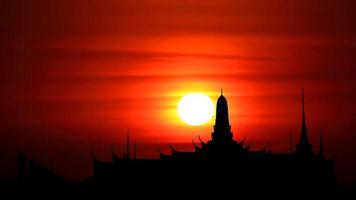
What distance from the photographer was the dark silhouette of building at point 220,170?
124 meters

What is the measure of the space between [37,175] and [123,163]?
43.0 ft

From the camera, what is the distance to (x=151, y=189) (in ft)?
414

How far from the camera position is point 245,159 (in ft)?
412

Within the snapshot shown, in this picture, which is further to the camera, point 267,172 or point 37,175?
point 37,175

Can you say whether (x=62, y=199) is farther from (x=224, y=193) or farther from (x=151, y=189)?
(x=224, y=193)

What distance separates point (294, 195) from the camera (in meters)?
124

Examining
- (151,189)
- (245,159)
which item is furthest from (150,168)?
(245,159)

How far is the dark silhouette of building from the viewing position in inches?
4877

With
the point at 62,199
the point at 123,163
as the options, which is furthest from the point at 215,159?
the point at 62,199

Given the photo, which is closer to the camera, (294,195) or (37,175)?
(294,195)

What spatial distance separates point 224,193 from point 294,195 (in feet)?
25.9

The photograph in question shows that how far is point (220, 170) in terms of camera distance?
12481 cm

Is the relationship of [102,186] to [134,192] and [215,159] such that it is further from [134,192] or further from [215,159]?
[215,159]

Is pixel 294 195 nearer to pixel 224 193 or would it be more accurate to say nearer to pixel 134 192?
pixel 224 193
